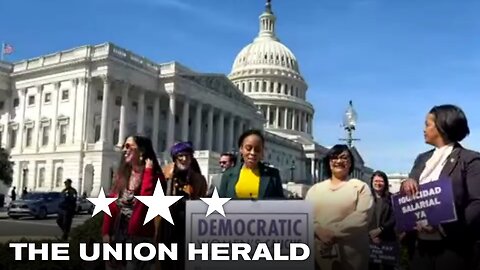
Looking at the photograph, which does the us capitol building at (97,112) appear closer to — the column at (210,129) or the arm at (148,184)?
the column at (210,129)

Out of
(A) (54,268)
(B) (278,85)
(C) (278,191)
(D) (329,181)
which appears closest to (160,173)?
(C) (278,191)

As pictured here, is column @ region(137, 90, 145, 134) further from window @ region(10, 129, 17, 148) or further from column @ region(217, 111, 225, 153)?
column @ region(217, 111, 225, 153)

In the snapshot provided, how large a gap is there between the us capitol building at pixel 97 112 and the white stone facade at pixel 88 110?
102 mm

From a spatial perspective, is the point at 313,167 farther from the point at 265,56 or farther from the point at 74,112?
the point at 74,112

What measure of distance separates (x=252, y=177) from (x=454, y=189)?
2.13 metres

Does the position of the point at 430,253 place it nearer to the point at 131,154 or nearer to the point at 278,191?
the point at 278,191

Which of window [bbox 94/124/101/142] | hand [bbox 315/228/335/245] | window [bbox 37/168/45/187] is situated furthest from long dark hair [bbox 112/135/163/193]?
window [bbox 37/168/45/187]

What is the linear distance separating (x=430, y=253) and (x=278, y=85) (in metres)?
115

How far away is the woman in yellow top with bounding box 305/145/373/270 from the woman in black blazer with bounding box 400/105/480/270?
2.54 feet

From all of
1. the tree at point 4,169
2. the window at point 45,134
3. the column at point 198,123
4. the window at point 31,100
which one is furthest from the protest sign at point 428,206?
the column at point 198,123

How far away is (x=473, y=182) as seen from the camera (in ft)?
15.7

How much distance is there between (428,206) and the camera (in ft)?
16.0

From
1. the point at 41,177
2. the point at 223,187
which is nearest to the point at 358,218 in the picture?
the point at 223,187

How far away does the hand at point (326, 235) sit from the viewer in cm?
565
